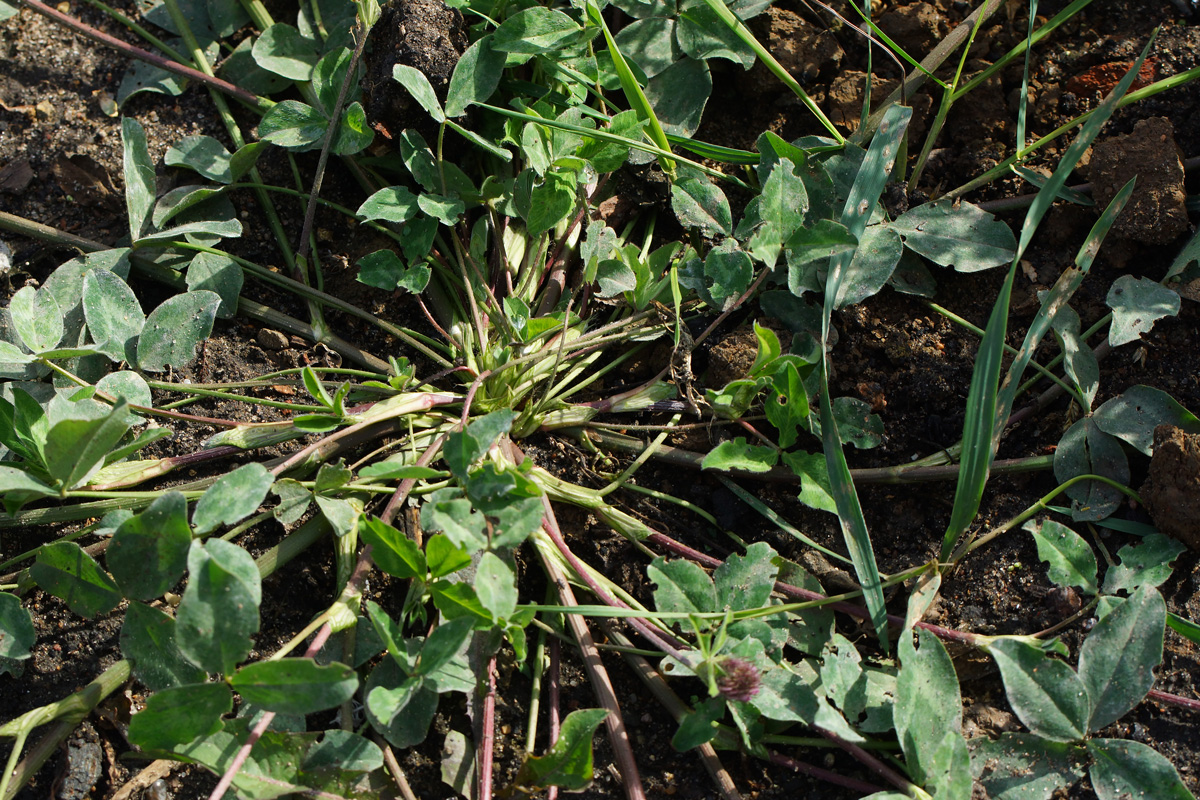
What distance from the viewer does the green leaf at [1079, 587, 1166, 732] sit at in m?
1.28

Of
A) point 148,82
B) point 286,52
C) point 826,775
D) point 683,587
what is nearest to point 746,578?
point 683,587

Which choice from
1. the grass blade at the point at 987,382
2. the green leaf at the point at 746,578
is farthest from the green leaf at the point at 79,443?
the grass blade at the point at 987,382

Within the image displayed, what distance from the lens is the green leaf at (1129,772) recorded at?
1.23 metres

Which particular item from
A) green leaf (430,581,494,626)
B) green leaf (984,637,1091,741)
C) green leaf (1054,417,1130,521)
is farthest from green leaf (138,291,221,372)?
green leaf (1054,417,1130,521)

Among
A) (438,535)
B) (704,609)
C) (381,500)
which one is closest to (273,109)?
(381,500)

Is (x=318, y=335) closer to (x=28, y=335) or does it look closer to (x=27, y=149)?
(x=28, y=335)

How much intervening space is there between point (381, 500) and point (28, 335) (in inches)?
25.9

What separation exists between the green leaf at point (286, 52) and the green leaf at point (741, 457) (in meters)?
1.22

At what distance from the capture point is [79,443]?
1263mm

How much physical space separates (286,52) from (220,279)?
0.56 meters

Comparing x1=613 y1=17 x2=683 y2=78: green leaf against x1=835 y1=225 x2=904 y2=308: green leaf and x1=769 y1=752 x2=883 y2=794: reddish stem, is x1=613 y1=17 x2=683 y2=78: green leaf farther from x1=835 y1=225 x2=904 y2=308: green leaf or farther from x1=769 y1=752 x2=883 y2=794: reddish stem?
x1=769 y1=752 x2=883 y2=794: reddish stem

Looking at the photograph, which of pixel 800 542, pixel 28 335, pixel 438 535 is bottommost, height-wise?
pixel 800 542

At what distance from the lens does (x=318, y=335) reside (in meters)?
1.72

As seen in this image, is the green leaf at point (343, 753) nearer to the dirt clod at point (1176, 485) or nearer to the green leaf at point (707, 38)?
the dirt clod at point (1176, 485)
